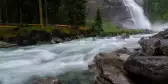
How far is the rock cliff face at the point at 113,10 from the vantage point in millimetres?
71562

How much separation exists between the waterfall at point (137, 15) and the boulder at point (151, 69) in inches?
2225

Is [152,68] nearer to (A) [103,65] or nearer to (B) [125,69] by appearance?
(B) [125,69]

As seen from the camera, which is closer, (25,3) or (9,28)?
(9,28)

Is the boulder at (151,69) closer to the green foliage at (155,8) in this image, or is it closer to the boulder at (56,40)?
the boulder at (56,40)

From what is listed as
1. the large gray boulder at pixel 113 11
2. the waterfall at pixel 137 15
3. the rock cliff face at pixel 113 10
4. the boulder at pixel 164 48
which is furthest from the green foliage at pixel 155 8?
the boulder at pixel 164 48

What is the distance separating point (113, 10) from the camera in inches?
2950

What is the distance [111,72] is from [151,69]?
2.45 meters

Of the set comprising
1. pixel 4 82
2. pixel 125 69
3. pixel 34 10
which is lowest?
pixel 4 82

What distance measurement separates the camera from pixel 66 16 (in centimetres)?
5038

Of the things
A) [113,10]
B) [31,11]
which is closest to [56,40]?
[31,11]

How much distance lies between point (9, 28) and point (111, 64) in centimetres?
2723

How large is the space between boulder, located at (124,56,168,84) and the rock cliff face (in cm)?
5630

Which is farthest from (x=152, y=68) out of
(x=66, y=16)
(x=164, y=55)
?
(x=66, y=16)

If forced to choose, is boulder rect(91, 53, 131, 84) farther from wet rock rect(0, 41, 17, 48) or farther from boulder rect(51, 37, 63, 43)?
boulder rect(51, 37, 63, 43)
